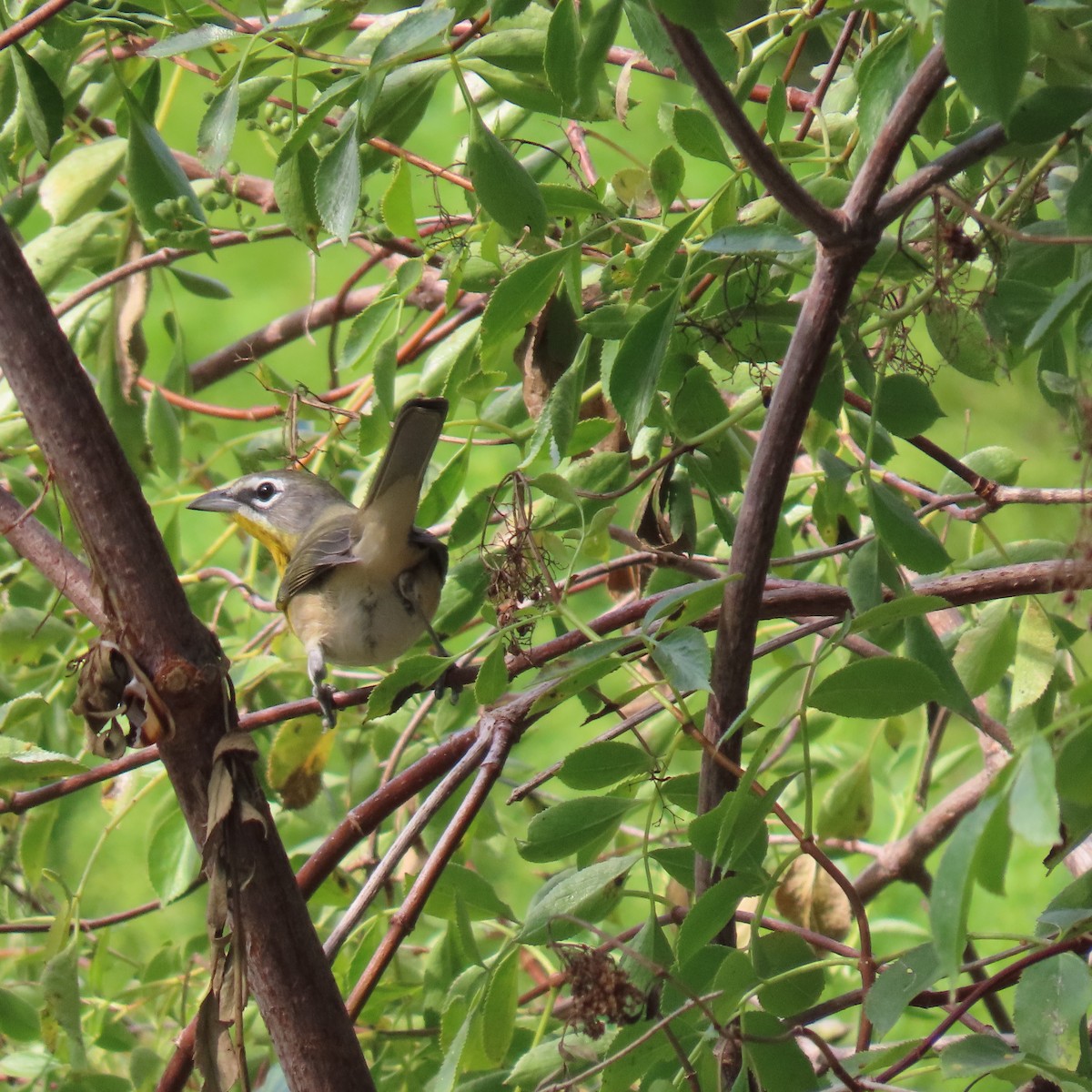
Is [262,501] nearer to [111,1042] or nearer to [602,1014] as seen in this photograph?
[111,1042]

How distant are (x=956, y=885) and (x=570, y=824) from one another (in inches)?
22.1

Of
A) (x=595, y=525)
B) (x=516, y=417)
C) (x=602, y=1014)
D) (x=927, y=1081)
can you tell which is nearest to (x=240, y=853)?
(x=602, y=1014)

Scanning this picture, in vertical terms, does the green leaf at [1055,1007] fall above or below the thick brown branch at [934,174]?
below

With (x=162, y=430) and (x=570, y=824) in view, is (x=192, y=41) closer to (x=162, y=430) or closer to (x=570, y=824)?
(x=570, y=824)

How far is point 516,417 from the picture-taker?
173cm

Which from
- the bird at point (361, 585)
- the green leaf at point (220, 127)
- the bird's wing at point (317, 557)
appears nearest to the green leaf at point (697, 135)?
the green leaf at point (220, 127)

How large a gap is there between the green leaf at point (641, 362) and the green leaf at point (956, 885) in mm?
512

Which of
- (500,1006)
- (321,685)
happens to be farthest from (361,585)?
(500,1006)

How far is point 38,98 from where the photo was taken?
1396 mm

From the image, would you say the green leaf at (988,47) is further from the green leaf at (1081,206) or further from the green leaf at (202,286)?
the green leaf at (202,286)

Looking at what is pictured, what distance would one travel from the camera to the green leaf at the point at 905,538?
1.10 m

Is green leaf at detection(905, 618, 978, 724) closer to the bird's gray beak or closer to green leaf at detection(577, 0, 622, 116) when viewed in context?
green leaf at detection(577, 0, 622, 116)

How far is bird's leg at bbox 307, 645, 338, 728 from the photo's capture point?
157 centimetres

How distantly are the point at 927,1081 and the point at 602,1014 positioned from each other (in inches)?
49.4
